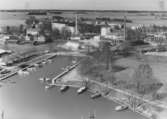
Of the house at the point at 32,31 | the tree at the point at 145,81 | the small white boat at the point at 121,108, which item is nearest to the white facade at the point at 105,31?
the house at the point at 32,31

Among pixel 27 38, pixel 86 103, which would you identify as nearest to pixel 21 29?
pixel 27 38

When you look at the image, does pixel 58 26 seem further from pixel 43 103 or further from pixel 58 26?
pixel 43 103

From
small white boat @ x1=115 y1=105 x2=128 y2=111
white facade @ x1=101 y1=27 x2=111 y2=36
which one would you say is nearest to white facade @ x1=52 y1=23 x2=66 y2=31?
white facade @ x1=101 y1=27 x2=111 y2=36

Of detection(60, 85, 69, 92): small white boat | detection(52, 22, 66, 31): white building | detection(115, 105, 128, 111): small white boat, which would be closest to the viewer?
detection(115, 105, 128, 111): small white boat

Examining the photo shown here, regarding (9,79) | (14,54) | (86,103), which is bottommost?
(86,103)

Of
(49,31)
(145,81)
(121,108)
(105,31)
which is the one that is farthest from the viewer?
(105,31)

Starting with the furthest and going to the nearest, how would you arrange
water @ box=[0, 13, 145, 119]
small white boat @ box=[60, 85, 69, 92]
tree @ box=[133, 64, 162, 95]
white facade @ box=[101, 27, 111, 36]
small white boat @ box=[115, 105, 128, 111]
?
white facade @ box=[101, 27, 111, 36] < small white boat @ box=[60, 85, 69, 92] < tree @ box=[133, 64, 162, 95] < small white boat @ box=[115, 105, 128, 111] < water @ box=[0, 13, 145, 119]

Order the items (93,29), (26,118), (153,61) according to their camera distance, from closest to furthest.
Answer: (26,118) < (153,61) < (93,29)

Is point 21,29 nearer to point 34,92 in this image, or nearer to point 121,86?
point 34,92

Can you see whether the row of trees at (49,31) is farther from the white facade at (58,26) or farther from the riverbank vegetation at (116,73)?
the riverbank vegetation at (116,73)

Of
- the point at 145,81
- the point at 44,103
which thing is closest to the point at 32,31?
the point at 44,103

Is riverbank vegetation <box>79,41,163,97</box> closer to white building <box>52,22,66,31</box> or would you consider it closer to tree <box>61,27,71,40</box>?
tree <box>61,27,71,40</box>
